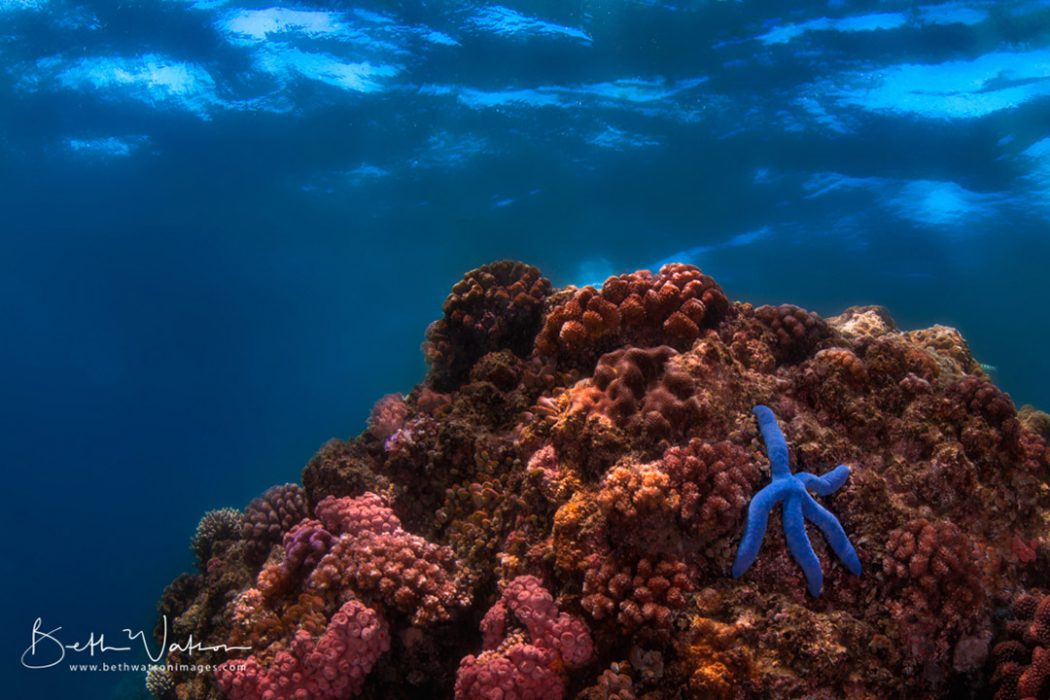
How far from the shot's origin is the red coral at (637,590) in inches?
166

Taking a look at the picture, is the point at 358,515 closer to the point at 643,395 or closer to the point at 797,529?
the point at 643,395

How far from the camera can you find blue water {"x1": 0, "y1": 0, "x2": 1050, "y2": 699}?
63.3 ft

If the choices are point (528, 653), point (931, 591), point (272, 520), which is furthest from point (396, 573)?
point (931, 591)

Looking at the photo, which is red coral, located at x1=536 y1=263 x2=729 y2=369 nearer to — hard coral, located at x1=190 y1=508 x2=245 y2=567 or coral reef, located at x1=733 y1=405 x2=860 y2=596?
coral reef, located at x1=733 y1=405 x2=860 y2=596

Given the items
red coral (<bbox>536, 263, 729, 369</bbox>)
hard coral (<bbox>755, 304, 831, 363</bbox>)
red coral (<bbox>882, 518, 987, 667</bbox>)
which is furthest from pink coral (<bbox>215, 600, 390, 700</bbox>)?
hard coral (<bbox>755, 304, 831, 363</bbox>)

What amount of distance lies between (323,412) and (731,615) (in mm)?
84500

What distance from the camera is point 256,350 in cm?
5394

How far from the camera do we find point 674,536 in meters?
4.52

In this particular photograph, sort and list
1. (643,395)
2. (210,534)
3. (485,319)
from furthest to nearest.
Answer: (210,534)
(485,319)
(643,395)

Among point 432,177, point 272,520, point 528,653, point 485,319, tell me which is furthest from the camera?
point 432,177

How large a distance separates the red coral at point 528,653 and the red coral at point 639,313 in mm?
2956

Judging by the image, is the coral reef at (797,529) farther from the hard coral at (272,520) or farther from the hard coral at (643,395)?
the hard coral at (272,520)

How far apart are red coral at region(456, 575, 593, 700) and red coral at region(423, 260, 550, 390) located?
4.26 metres

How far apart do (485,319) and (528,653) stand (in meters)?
5.07
